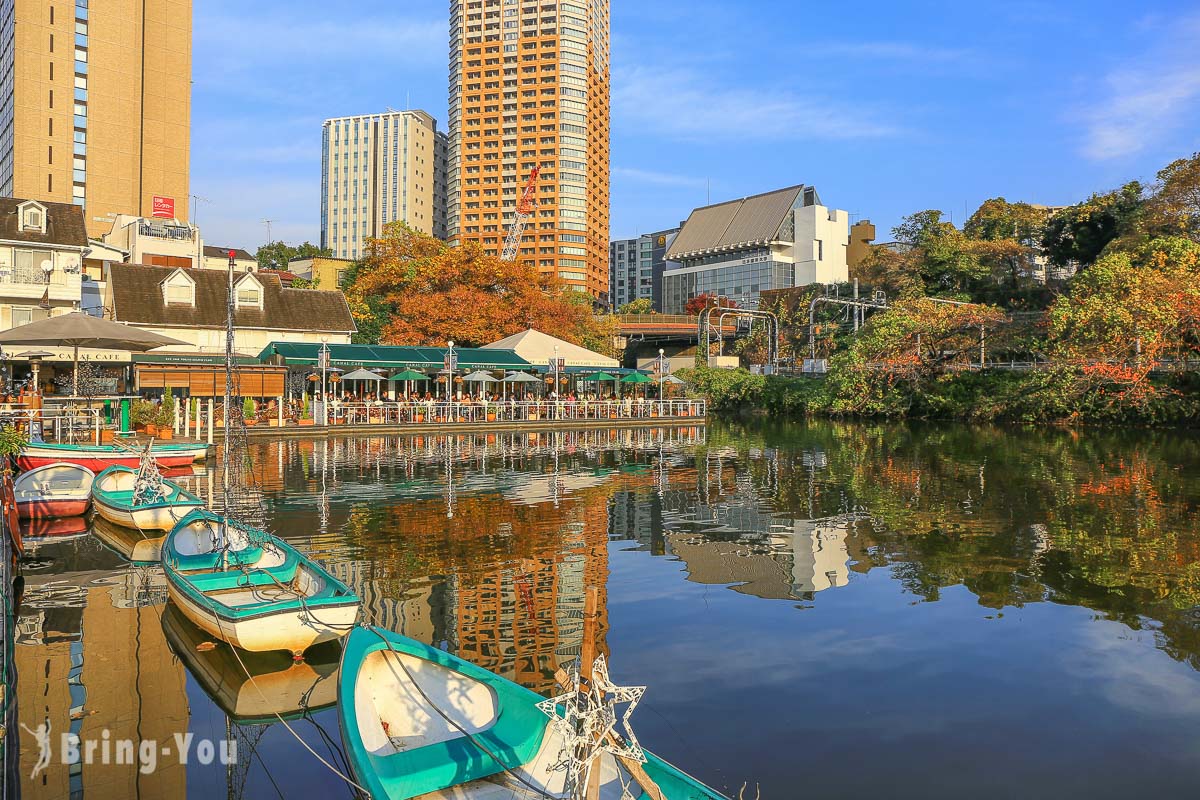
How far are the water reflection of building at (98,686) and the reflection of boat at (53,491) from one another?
6.92 m

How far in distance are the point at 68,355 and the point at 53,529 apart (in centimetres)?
2320

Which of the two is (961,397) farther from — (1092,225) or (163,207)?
(163,207)

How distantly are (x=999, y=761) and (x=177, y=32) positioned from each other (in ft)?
324

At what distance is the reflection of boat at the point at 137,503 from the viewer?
15586 mm

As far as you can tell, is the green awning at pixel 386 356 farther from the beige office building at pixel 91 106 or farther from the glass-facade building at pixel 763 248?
the glass-facade building at pixel 763 248

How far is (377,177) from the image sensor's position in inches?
6437

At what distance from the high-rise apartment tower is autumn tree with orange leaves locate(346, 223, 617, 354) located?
68.3 m

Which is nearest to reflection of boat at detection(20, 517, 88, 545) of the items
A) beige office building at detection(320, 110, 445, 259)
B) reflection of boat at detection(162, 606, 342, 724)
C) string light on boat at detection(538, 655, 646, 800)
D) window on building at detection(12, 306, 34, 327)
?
reflection of boat at detection(162, 606, 342, 724)

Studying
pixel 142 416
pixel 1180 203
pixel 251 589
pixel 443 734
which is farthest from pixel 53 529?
pixel 1180 203

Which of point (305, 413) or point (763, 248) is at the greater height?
point (763, 248)

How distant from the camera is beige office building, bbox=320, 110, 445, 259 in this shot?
159 meters

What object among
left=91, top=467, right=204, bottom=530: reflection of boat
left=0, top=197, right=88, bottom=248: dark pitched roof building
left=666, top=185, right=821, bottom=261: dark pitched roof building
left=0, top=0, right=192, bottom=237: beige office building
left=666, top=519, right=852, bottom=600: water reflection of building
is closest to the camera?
left=666, top=519, right=852, bottom=600: water reflection of building

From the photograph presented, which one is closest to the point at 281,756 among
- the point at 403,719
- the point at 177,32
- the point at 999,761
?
the point at 403,719

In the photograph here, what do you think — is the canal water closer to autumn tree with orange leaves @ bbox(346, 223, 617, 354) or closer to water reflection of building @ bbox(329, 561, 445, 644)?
water reflection of building @ bbox(329, 561, 445, 644)
